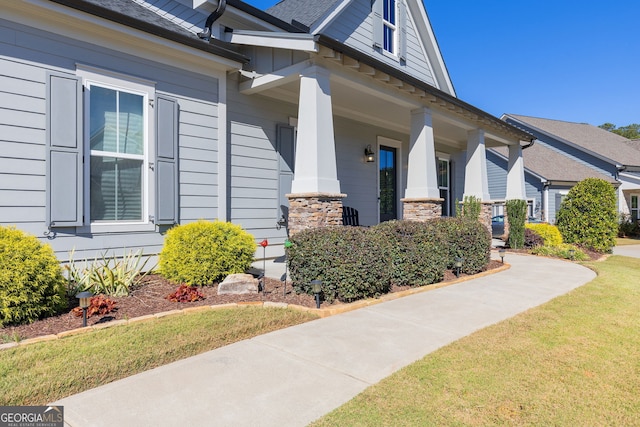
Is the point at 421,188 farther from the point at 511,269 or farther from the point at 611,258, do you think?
the point at 611,258

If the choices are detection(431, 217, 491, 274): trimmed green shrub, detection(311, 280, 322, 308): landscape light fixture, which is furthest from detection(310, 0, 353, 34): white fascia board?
detection(311, 280, 322, 308): landscape light fixture

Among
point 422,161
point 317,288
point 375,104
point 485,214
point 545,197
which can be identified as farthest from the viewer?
point 545,197

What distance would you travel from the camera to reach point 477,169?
33.8 feet

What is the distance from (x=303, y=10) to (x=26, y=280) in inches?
343

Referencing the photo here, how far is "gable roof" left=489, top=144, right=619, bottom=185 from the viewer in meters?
18.9

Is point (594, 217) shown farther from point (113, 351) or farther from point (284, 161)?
point (113, 351)

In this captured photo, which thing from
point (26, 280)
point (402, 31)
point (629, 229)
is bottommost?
point (629, 229)

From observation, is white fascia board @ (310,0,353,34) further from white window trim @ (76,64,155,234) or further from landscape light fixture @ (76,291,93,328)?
landscape light fixture @ (76,291,93,328)

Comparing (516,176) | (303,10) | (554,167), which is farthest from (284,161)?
(554,167)

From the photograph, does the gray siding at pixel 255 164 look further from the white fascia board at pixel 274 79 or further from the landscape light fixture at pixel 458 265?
the landscape light fixture at pixel 458 265

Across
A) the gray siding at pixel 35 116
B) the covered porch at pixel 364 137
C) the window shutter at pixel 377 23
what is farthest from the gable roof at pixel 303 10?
the gray siding at pixel 35 116

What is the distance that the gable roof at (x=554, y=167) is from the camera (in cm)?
1886

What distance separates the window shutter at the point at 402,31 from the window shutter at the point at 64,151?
335 inches

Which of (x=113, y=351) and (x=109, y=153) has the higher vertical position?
(x=109, y=153)
